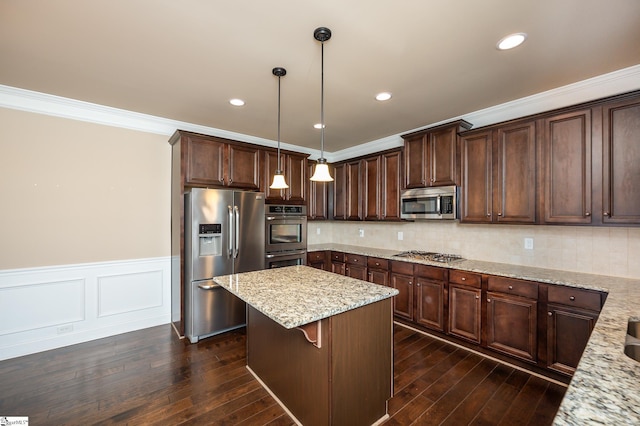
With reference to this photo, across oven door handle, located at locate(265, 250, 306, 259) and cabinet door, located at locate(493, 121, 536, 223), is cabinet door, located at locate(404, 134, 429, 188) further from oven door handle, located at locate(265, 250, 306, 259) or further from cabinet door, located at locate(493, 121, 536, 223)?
oven door handle, located at locate(265, 250, 306, 259)

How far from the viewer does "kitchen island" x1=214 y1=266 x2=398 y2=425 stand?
1.66 meters

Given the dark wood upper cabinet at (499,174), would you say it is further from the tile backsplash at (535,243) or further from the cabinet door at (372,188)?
the cabinet door at (372,188)

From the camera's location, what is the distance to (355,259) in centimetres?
418

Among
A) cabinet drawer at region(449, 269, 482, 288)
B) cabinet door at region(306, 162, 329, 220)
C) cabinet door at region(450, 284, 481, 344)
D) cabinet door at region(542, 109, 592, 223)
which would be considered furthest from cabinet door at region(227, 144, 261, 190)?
cabinet door at region(542, 109, 592, 223)

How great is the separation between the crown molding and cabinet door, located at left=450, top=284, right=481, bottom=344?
197cm

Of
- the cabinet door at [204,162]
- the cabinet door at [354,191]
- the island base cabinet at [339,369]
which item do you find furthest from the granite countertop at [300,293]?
the cabinet door at [354,191]

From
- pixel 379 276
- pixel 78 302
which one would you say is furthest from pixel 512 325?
pixel 78 302

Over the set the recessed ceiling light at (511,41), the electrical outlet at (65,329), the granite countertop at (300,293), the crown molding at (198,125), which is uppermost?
the recessed ceiling light at (511,41)

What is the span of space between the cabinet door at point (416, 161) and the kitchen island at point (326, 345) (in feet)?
6.30

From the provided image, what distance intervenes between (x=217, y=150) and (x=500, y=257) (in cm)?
363

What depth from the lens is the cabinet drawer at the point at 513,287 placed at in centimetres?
247

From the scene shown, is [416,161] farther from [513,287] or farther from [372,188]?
[513,287]

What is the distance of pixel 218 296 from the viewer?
3.32 metres

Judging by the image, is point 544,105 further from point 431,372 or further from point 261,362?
point 261,362
